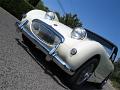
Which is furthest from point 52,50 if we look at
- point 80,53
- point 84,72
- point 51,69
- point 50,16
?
point 50,16

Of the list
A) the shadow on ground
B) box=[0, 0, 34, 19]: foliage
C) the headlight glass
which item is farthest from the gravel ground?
box=[0, 0, 34, 19]: foliage

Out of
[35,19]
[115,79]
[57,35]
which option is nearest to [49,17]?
[35,19]

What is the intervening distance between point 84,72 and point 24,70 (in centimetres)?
129

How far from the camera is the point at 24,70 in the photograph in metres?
6.01

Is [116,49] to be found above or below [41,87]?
above

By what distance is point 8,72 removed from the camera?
5.40 meters

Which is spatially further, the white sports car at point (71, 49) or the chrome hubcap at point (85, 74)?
the chrome hubcap at point (85, 74)

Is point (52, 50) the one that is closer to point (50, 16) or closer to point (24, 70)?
point (24, 70)

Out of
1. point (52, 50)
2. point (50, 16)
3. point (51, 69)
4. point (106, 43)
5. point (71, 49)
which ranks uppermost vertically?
point (106, 43)

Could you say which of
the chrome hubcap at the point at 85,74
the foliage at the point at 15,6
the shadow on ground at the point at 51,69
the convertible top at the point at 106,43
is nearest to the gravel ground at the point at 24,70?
the shadow on ground at the point at 51,69

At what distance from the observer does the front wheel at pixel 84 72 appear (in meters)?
6.24

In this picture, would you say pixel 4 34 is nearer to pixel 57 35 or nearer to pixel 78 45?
pixel 57 35

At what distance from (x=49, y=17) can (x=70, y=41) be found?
5.49 ft

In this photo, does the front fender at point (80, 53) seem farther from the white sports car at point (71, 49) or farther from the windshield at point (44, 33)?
the windshield at point (44, 33)
